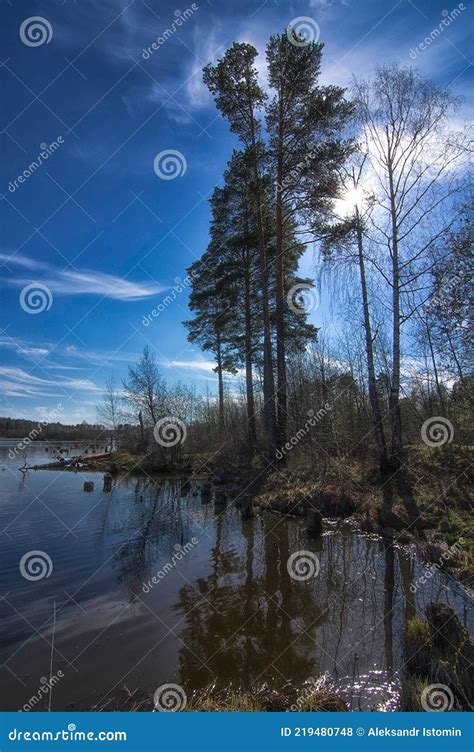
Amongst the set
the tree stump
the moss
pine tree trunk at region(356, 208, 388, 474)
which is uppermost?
pine tree trunk at region(356, 208, 388, 474)

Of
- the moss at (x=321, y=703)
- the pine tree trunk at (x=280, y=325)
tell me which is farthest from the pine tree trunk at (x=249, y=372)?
the moss at (x=321, y=703)

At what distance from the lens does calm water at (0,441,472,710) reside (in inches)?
155

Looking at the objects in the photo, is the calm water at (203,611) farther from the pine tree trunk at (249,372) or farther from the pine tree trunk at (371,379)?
the pine tree trunk at (249,372)

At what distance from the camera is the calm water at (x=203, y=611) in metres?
3.94

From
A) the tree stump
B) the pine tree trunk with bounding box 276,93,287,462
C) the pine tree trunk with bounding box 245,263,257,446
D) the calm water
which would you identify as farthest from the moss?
the pine tree trunk with bounding box 245,263,257,446

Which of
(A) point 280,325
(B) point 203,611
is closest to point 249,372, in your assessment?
(A) point 280,325

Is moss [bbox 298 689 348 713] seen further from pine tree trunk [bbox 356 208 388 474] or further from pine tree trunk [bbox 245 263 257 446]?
pine tree trunk [bbox 245 263 257 446]

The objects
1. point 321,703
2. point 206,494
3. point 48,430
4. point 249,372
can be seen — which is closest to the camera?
point 321,703

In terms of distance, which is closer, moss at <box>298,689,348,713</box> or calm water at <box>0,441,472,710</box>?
moss at <box>298,689,348,713</box>

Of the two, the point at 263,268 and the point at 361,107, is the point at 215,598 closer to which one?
the point at 263,268

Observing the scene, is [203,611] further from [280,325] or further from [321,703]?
[280,325]

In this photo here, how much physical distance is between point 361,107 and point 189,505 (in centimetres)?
1472

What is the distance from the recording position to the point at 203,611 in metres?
5.46
